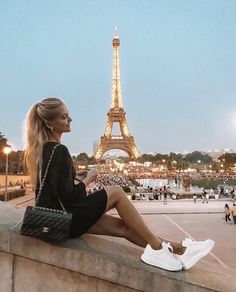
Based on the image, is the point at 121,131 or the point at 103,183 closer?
the point at 103,183

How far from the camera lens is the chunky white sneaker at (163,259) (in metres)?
3.29

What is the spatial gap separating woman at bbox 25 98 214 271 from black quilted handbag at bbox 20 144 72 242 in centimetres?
20

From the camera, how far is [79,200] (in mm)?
3385

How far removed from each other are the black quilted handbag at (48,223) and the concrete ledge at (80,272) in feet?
0.76

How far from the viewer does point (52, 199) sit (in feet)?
11.0

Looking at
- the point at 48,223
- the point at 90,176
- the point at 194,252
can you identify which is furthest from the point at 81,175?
the point at 194,252

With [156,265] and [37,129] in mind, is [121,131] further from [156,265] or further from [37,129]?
[156,265]

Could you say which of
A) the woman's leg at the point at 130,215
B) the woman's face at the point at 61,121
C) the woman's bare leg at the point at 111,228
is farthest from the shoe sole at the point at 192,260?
the woman's face at the point at 61,121

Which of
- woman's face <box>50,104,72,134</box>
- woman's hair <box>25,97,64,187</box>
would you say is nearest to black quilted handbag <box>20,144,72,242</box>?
woman's hair <box>25,97,64,187</box>

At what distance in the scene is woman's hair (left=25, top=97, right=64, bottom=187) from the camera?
Answer: 11.4 ft

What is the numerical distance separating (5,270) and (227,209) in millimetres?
19470

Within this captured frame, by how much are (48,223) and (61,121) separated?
35.8 inches

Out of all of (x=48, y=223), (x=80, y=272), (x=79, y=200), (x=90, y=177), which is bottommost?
(x=80, y=272)

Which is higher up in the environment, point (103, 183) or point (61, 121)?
point (61, 121)
